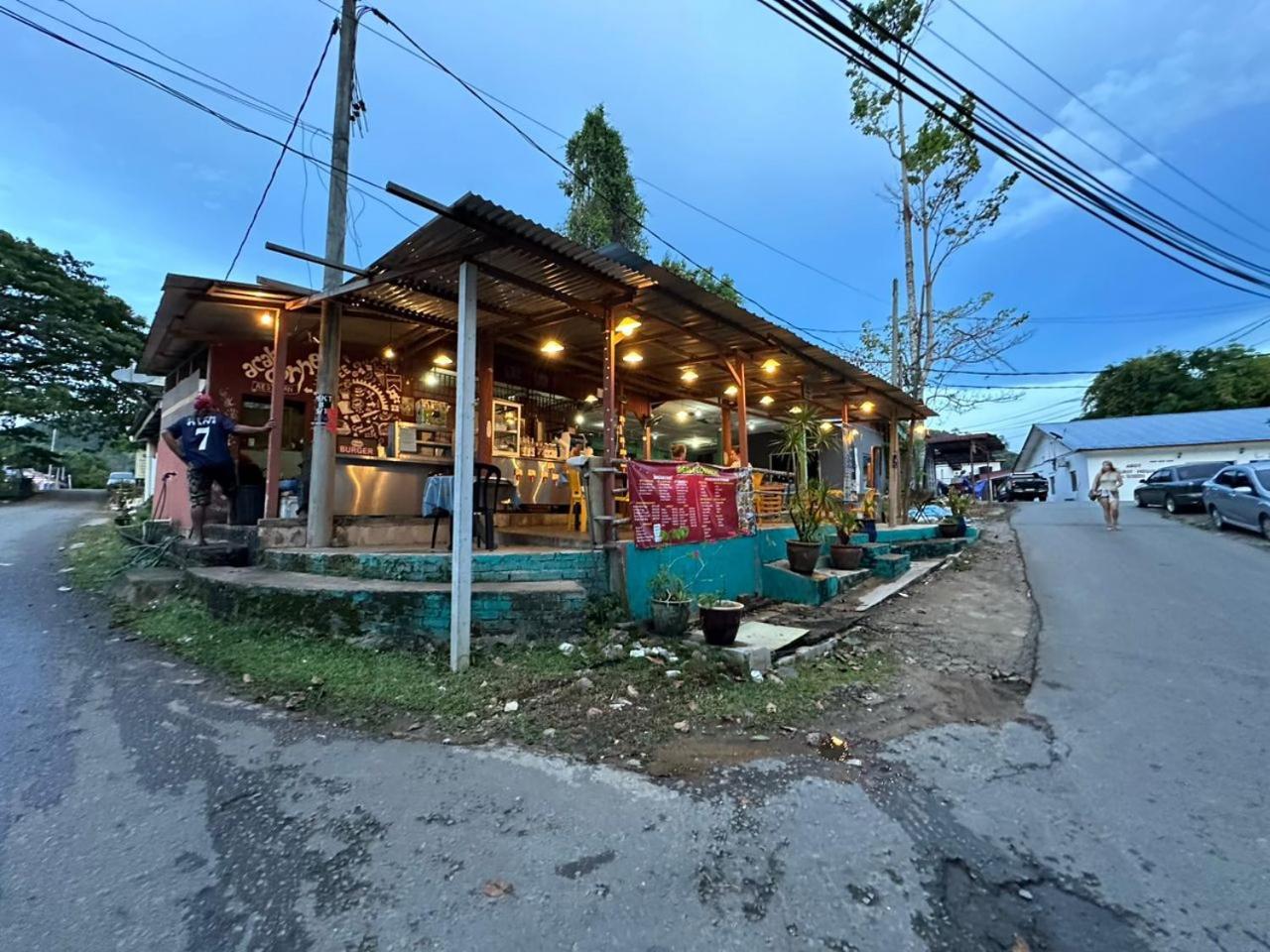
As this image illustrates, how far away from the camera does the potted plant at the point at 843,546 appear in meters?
8.41

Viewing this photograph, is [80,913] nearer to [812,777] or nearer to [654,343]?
[812,777]

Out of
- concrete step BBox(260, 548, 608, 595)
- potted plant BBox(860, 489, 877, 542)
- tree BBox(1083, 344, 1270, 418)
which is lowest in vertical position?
concrete step BBox(260, 548, 608, 595)

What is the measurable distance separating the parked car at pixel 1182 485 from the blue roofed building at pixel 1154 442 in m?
7.39

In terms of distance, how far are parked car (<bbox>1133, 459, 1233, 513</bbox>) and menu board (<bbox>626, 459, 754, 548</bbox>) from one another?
A: 54.0ft

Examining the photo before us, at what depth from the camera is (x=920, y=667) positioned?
5051 millimetres

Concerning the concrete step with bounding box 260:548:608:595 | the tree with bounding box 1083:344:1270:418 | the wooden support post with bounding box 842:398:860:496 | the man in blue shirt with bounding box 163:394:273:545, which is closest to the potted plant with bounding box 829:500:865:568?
the wooden support post with bounding box 842:398:860:496

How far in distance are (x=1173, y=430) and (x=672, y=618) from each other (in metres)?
32.6

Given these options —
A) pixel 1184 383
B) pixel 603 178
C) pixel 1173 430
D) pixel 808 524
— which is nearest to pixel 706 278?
pixel 603 178

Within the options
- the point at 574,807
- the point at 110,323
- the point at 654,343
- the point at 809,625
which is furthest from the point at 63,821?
the point at 110,323

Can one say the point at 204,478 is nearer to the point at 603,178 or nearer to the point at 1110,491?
the point at 603,178

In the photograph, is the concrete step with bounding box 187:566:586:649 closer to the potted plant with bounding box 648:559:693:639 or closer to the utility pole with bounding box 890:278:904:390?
the potted plant with bounding box 648:559:693:639

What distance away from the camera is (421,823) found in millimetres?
2572

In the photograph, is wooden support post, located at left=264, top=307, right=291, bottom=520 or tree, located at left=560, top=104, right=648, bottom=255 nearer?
wooden support post, located at left=264, top=307, right=291, bottom=520

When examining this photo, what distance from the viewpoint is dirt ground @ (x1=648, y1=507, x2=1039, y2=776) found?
3.47 m
